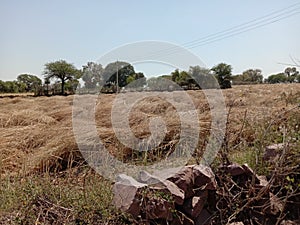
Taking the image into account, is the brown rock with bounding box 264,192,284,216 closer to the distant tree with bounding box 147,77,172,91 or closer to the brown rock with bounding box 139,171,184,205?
the brown rock with bounding box 139,171,184,205

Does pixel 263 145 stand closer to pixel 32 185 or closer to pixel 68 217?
pixel 68 217

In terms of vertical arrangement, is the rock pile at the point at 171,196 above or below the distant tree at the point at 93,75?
below

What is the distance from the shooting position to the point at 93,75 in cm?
308

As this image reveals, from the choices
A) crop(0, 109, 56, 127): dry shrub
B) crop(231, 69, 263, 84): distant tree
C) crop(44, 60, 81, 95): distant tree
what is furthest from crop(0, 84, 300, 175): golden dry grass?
crop(44, 60, 81, 95): distant tree

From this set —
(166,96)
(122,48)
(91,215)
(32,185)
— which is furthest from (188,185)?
(166,96)

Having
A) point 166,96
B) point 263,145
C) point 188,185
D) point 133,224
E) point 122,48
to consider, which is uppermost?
point 122,48

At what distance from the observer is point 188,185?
1610mm

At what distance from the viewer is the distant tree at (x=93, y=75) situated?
8.82 feet

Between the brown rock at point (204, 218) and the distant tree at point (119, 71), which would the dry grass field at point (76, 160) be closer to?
the brown rock at point (204, 218)

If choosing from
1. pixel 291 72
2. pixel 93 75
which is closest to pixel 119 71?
pixel 93 75

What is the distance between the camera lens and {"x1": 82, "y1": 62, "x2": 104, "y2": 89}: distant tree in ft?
8.82

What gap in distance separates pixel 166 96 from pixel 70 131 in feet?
4.80

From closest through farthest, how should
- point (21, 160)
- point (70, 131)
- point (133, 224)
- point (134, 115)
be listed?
point (133, 224) → point (21, 160) → point (70, 131) → point (134, 115)

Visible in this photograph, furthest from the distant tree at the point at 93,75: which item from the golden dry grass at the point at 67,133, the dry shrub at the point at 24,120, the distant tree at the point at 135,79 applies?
the dry shrub at the point at 24,120
